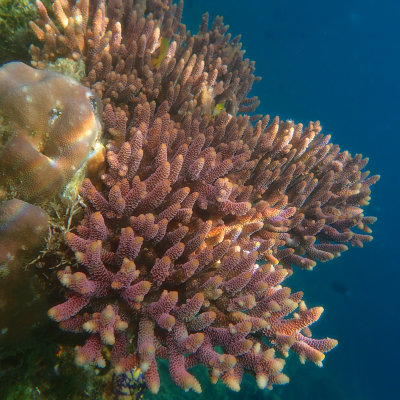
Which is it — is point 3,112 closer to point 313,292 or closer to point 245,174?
point 245,174

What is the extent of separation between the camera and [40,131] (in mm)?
1855

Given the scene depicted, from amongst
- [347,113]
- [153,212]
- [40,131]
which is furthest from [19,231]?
[347,113]

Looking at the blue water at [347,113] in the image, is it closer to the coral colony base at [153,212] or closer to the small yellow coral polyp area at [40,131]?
the coral colony base at [153,212]

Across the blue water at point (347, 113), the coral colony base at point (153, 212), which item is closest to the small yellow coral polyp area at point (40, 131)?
the coral colony base at point (153, 212)

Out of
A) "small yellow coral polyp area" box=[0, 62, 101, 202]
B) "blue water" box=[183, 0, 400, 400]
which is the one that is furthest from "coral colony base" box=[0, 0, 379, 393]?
"blue water" box=[183, 0, 400, 400]

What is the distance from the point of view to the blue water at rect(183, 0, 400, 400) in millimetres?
26359

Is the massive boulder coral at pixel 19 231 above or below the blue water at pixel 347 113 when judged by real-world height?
below

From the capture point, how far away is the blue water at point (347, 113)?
2636 cm

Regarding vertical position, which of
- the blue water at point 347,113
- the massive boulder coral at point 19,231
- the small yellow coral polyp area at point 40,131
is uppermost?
the blue water at point 347,113

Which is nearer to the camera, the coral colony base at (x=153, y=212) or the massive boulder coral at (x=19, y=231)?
the massive boulder coral at (x=19, y=231)

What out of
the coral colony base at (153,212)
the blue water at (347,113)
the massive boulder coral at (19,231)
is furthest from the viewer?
the blue water at (347,113)

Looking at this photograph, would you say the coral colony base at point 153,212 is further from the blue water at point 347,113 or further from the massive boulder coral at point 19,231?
the blue water at point 347,113

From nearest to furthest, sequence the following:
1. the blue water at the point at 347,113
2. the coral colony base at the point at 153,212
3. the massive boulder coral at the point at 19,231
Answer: the massive boulder coral at the point at 19,231 < the coral colony base at the point at 153,212 < the blue water at the point at 347,113

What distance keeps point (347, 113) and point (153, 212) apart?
199 ft
